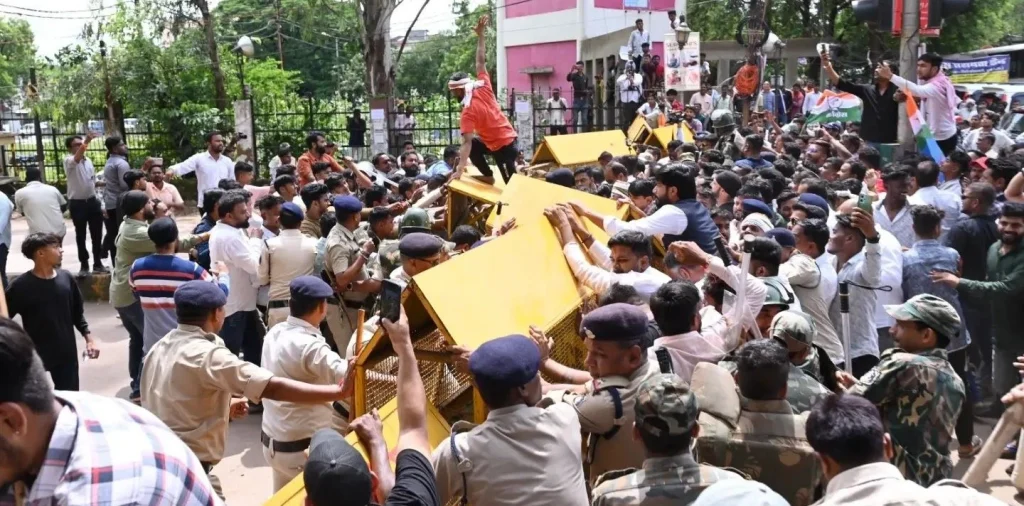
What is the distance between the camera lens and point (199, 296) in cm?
387

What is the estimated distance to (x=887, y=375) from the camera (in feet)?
11.8

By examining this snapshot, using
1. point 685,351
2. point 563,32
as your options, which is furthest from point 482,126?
point 563,32

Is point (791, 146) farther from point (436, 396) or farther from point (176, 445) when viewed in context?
point (176, 445)

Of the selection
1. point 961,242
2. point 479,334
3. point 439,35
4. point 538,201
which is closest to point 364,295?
point 538,201

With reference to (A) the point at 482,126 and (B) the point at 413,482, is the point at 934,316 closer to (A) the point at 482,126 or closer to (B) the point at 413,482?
(B) the point at 413,482

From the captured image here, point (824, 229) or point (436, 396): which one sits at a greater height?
point (824, 229)

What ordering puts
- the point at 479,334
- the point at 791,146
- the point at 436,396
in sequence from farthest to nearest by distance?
the point at 791,146 → the point at 436,396 → the point at 479,334

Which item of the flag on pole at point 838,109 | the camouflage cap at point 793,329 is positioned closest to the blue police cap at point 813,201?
the camouflage cap at point 793,329

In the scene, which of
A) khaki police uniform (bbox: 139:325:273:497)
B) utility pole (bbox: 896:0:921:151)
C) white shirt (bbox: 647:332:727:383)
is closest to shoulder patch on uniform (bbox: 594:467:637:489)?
white shirt (bbox: 647:332:727:383)

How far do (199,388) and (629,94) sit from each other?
53.0ft

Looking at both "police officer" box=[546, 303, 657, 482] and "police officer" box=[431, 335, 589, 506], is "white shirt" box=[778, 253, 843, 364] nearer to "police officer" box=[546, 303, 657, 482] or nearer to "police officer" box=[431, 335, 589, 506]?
"police officer" box=[546, 303, 657, 482]

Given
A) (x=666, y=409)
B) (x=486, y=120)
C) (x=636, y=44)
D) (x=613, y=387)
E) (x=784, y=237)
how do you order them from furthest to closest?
1. (x=636, y=44)
2. (x=486, y=120)
3. (x=784, y=237)
4. (x=613, y=387)
5. (x=666, y=409)

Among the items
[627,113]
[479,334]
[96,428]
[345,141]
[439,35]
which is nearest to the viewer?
[96,428]

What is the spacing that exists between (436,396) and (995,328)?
13.2ft
